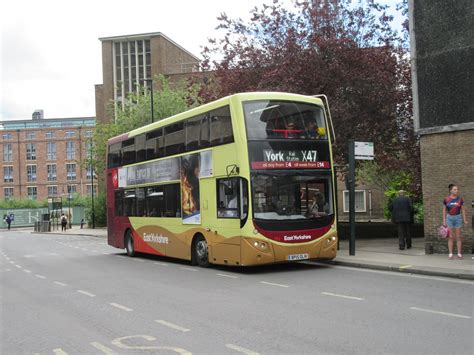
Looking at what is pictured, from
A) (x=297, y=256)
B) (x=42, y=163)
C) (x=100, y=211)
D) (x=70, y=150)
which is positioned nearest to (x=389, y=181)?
(x=297, y=256)

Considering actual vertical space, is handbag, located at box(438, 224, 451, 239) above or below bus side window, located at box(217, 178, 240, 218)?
below

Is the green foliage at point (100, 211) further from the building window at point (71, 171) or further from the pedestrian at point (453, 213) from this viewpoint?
the building window at point (71, 171)

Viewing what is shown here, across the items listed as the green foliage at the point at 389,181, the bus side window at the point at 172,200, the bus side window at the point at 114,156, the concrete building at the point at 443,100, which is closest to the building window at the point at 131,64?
the green foliage at the point at 389,181

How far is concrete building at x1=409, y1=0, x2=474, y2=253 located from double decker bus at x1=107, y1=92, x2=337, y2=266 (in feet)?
9.24

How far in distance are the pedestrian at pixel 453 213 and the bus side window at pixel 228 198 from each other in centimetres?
514

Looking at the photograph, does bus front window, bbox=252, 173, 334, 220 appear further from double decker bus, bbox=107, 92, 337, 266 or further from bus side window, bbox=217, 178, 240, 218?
bus side window, bbox=217, 178, 240, 218

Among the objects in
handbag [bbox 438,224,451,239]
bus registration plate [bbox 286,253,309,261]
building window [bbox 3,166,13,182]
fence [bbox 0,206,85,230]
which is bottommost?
fence [bbox 0,206,85,230]

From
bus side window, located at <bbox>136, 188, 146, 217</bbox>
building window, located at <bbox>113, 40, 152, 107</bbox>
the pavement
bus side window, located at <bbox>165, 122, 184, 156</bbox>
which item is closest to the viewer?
the pavement

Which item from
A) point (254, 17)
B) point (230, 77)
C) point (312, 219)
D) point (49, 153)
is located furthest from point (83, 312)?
point (49, 153)

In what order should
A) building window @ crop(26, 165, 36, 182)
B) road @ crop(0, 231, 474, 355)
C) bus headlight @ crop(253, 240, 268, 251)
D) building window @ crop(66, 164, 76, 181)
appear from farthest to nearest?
building window @ crop(26, 165, 36, 182) < building window @ crop(66, 164, 76, 181) < bus headlight @ crop(253, 240, 268, 251) < road @ crop(0, 231, 474, 355)

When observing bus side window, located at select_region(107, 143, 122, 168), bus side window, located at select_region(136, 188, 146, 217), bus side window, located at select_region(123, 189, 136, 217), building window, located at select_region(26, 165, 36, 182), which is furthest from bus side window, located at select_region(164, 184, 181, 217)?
building window, located at select_region(26, 165, 36, 182)

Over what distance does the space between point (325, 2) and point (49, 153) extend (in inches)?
3976

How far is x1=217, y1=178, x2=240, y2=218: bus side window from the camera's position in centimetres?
1238

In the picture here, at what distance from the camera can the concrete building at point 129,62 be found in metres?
64.8
